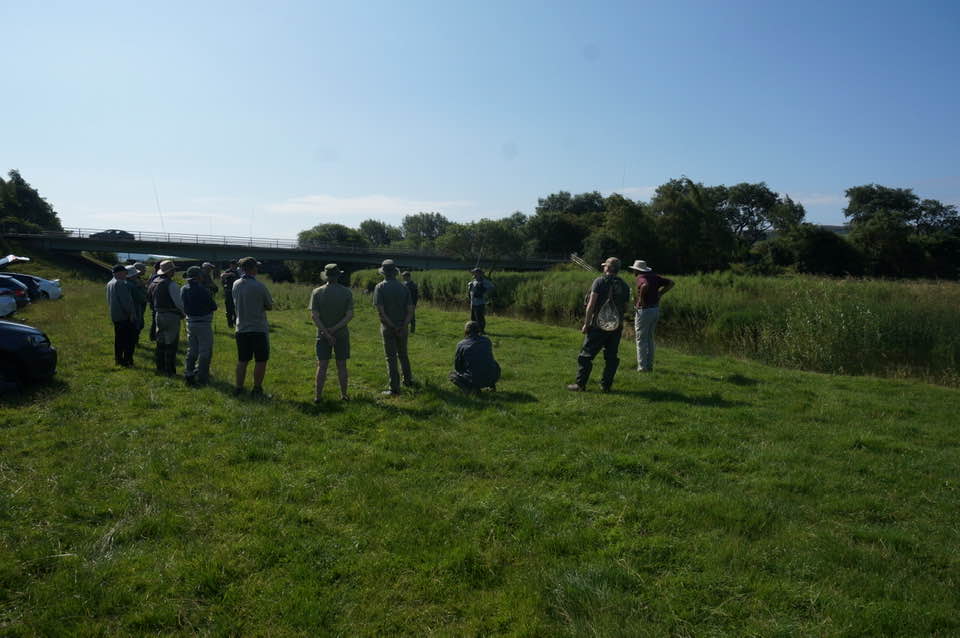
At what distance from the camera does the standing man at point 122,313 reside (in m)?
9.56

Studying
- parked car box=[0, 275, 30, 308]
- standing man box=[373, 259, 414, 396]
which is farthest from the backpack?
parked car box=[0, 275, 30, 308]

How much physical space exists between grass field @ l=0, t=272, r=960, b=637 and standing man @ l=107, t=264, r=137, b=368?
6.55ft

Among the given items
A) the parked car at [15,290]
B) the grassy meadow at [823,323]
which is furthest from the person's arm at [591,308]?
the parked car at [15,290]

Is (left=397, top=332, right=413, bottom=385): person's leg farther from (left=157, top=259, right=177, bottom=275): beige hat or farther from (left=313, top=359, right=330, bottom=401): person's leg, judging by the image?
(left=157, top=259, right=177, bottom=275): beige hat

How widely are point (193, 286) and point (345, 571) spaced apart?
6143 mm

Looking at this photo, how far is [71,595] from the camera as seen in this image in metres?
3.25

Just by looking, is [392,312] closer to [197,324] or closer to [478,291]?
[197,324]

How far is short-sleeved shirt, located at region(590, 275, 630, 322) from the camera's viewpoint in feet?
26.7

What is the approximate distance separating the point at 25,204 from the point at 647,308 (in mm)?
88415

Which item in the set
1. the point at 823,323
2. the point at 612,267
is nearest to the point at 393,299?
the point at 612,267

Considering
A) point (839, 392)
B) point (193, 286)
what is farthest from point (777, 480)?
point (193, 286)

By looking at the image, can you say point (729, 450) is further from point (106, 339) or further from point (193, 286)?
point (106, 339)

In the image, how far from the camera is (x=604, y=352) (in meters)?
8.27

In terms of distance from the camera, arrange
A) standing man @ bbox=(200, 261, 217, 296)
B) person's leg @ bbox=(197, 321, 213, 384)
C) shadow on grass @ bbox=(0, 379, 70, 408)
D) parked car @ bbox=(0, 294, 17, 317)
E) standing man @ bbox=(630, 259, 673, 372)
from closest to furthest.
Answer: shadow on grass @ bbox=(0, 379, 70, 408) < person's leg @ bbox=(197, 321, 213, 384) < standing man @ bbox=(200, 261, 217, 296) < standing man @ bbox=(630, 259, 673, 372) < parked car @ bbox=(0, 294, 17, 317)
